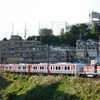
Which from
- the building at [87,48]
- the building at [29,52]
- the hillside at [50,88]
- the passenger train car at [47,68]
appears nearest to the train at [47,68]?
the passenger train car at [47,68]

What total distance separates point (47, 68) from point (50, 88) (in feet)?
29.6

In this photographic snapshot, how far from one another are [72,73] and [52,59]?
1011 inches

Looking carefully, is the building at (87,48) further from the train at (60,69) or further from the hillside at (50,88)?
the hillside at (50,88)

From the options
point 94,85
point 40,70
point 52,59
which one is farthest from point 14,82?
point 52,59

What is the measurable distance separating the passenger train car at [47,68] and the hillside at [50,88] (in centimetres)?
346

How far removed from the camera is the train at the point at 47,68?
30.5 metres

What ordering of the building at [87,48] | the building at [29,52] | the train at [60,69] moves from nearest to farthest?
1. the train at [60,69]
2. the building at [87,48]
3. the building at [29,52]

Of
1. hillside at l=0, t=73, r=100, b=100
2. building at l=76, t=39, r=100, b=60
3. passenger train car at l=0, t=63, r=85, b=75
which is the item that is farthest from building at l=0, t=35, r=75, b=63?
hillside at l=0, t=73, r=100, b=100

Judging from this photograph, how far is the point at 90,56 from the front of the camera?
5753cm

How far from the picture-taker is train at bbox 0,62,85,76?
30531mm

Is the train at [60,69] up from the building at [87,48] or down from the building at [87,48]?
down

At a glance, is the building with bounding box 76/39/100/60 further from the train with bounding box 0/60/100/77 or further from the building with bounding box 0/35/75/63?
the train with bounding box 0/60/100/77

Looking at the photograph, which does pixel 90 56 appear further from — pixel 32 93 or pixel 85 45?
pixel 32 93

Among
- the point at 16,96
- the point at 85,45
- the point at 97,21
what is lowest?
the point at 16,96
